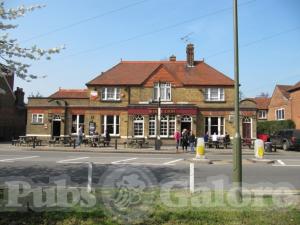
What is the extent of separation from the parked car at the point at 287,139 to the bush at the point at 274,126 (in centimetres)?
1006

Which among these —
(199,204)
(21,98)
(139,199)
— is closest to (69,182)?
(139,199)

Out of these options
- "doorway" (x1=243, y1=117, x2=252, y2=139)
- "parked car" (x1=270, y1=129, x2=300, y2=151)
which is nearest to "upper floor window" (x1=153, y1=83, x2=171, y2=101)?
"doorway" (x1=243, y1=117, x2=252, y2=139)

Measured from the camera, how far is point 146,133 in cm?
4178

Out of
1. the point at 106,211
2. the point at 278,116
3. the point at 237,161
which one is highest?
the point at 278,116

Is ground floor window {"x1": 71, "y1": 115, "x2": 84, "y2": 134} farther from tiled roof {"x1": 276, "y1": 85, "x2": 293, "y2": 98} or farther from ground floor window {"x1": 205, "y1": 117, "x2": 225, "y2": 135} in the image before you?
tiled roof {"x1": 276, "y1": 85, "x2": 293, "y2": 98}

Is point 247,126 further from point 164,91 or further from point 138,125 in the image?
point 138,125

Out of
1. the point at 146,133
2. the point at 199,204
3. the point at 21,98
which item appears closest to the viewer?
the point at 199,204

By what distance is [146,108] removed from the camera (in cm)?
4178

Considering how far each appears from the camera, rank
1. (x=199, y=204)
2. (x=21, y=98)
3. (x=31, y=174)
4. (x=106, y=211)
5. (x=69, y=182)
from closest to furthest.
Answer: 1. (x=106, y=211)
2. (x=199, y=204)
3. (x=69, y=182)
4. (x=31, y=174)
5. (x=21, y=98)

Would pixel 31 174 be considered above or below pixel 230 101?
below

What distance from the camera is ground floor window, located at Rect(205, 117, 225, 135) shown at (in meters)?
42.5

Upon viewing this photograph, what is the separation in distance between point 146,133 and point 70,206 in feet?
111

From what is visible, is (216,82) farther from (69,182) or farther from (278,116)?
(69,182)

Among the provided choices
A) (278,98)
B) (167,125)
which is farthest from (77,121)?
(278,98)
